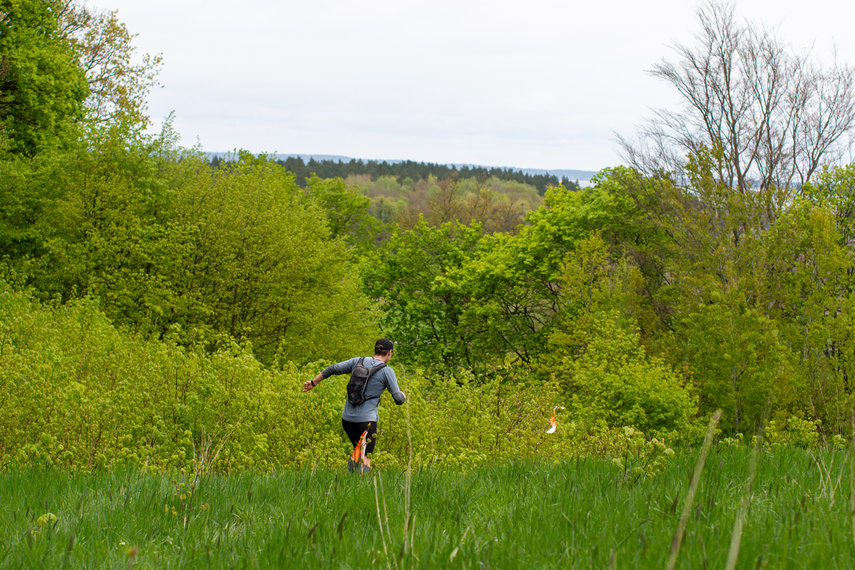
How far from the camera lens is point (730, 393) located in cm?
1744

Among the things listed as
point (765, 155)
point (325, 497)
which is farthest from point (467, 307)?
point (325, 497)

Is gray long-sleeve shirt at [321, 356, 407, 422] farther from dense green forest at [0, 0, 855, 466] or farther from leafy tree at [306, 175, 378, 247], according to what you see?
leafy tree at [306, 175, 378, 247]

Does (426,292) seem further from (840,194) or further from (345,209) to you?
(840,194)

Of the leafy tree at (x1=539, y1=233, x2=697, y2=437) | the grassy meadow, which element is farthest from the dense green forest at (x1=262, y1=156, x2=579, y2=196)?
the grassy meadow

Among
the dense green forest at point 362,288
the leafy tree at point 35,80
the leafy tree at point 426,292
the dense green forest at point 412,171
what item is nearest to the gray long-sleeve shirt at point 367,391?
the dense green forest at point 362,288

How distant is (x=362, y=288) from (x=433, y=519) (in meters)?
35.4

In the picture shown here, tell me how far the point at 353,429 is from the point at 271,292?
18.5 m

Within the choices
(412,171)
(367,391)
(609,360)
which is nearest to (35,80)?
(609,360)

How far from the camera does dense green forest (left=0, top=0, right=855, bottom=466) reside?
12281mm

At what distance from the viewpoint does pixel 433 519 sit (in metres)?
2.90

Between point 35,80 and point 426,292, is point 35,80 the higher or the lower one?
the higher one

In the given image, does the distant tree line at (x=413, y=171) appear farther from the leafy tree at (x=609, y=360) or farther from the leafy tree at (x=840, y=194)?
the leafy tree at (x=840, y=194)

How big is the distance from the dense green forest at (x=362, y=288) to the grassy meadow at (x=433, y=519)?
415 cm

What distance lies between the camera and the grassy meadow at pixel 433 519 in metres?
2.29
